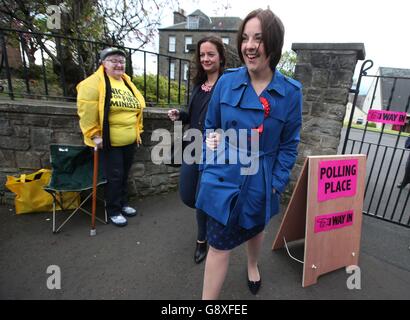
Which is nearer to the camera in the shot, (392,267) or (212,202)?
(212,202)

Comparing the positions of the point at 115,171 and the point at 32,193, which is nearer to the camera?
the point at 115,171

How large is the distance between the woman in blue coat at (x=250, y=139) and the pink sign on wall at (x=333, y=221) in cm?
89

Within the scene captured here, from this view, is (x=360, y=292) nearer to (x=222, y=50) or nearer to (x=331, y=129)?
(x=331, y=129)

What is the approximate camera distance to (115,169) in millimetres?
2979

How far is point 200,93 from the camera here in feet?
7.69

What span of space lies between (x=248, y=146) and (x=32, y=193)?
9.62 ft

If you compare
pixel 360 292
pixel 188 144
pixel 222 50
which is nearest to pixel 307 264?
pixel 360 292

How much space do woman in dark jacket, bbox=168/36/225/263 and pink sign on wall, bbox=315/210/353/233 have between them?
1.07m

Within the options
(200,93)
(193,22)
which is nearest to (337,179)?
(200,93)

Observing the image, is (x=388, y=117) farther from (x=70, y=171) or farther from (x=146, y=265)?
(x=70, y=171)

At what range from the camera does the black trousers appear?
295 cm

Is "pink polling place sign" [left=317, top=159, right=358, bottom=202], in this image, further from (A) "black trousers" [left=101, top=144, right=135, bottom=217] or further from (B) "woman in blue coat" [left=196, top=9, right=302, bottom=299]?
(A) "black trousers" [left=101, top=144, right=135, bottom=217]

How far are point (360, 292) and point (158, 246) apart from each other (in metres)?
2.03

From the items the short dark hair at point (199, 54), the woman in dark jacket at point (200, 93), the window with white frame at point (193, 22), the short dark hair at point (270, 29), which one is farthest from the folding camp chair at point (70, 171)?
the window with white frame at point (193, 22)
